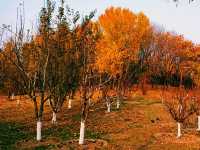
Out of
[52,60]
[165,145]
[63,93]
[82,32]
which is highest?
[82,32]

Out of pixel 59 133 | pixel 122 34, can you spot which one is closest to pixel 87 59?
pixel 59 133

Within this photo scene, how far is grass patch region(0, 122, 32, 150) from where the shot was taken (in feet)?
85.2

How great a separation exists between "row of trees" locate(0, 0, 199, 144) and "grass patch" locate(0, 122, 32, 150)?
77.5 inches

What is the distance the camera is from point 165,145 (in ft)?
85.7

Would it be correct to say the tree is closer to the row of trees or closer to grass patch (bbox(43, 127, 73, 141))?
the row of trees

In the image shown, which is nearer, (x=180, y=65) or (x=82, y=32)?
(x=82, y=32)

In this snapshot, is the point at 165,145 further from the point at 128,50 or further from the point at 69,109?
the point at 128,50

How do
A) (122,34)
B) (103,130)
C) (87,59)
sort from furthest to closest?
(122,34)
(103,130)
(87,59)

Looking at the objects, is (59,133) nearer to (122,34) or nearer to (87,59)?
(87,59)

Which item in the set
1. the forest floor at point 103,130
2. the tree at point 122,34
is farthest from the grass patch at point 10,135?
the tree at point 122,34

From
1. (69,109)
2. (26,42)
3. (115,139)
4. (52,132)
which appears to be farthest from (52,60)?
(69,109)

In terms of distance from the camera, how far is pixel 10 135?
97.1 ft

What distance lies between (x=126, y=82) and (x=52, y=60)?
76.7 feet

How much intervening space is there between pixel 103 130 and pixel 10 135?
7478 millimetres
